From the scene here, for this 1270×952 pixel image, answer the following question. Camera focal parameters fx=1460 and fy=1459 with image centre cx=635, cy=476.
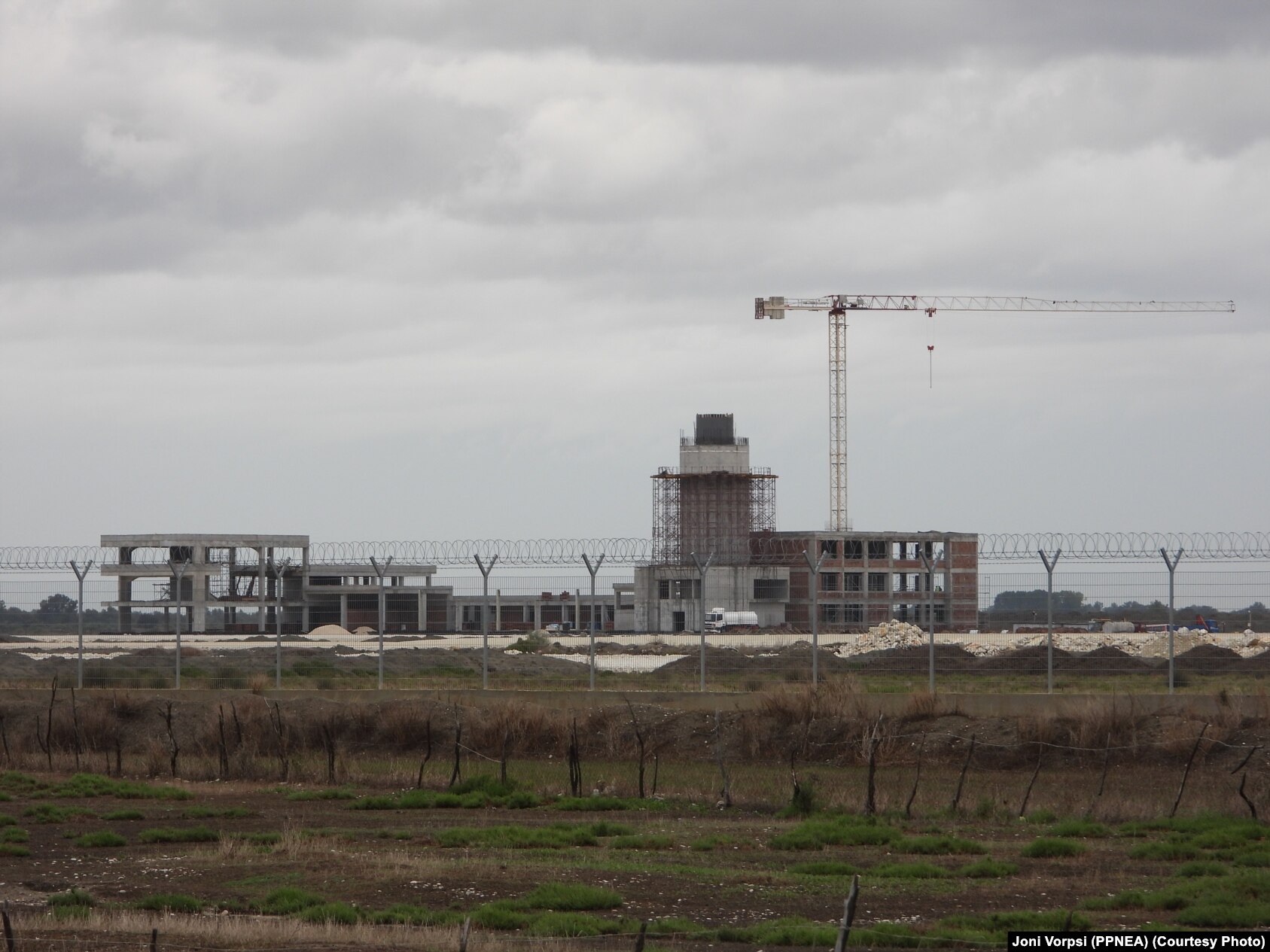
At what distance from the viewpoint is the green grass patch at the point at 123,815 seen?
70.2 ft

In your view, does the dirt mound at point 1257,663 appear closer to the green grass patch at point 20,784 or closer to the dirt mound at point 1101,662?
the dirt mound at point 1101,662

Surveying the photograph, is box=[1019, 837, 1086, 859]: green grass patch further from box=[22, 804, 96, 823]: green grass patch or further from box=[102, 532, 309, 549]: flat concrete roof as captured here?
box=[102, 532, 309, 549]: flat concrete roof

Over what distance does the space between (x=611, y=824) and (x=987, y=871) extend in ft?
18.6

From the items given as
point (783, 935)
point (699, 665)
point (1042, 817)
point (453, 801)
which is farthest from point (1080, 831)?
point (699, 665)

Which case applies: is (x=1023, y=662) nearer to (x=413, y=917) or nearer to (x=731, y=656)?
(x=731, y=656)

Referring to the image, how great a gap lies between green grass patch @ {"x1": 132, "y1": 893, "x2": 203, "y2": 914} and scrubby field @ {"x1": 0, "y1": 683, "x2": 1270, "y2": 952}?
0.27ft

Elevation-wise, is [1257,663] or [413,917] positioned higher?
[1257,663]

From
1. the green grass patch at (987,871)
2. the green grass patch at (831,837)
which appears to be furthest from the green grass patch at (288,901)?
the green grass patch at (987,871)

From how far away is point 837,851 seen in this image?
18297 millimetres

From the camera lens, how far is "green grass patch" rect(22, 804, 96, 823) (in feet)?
70.0

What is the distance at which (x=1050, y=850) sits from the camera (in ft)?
57.5

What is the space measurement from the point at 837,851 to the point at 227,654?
120ft

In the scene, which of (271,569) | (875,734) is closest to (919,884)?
(875,734)

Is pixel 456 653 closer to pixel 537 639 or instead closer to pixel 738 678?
pixel 537 639
